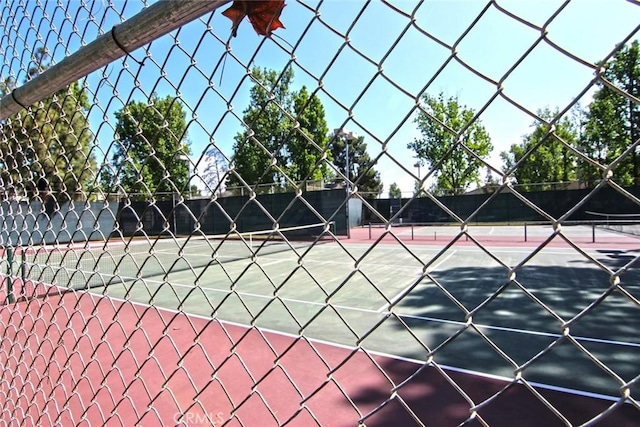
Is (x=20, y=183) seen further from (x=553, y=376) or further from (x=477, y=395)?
(x=553, y=376)

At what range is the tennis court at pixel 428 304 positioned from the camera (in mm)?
1471

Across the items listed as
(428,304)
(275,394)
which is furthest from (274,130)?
(428,304)

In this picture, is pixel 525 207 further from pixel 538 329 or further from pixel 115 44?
pixel 115 44

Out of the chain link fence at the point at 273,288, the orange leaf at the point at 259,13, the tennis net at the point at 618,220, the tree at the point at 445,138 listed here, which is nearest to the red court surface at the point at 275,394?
the chain link fence at the point at 273,288

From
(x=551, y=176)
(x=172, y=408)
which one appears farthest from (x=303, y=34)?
(x=551, y=176)

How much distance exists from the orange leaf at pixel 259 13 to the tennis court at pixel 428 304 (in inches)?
23.6

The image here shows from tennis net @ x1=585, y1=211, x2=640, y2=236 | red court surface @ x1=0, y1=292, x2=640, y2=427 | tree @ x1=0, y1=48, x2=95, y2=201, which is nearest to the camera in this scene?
tree @ x1=0, y1=48, x2=95, y2=201

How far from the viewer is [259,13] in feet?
3.09

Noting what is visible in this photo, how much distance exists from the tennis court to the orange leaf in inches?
23.6

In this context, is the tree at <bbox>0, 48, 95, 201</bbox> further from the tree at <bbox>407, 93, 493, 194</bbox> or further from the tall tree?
the tree at <bbox>407, 93, 493, 194</bbox>

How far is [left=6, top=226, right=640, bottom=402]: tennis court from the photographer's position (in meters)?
1.47

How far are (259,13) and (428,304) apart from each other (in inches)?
240

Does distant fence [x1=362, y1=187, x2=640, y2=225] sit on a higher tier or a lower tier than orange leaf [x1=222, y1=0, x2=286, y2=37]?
lower

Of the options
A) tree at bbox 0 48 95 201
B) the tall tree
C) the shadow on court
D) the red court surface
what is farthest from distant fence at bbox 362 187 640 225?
tree at bbox 0 48 95 201
